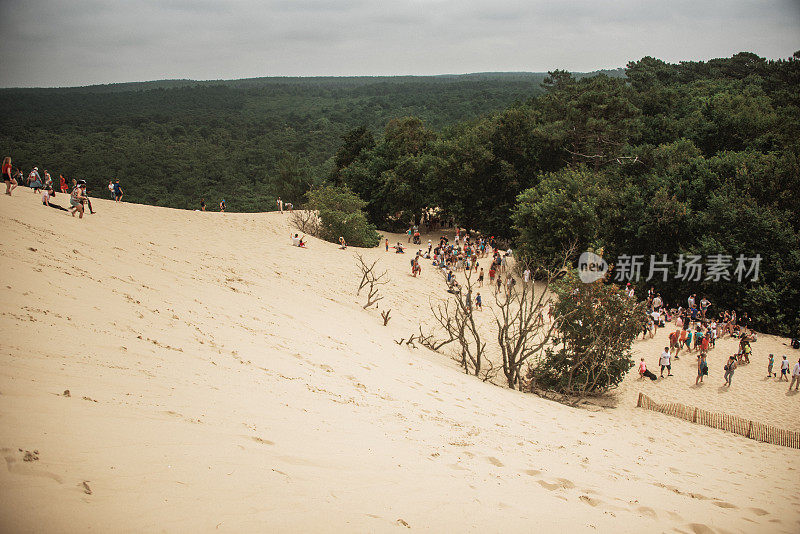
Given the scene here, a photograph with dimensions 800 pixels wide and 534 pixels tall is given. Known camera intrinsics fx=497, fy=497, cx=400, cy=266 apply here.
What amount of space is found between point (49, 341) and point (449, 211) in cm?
3414

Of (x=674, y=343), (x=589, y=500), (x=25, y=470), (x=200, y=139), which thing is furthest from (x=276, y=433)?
(x=200, y=139)

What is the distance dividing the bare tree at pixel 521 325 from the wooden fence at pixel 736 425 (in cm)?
361

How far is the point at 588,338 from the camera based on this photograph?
14.7m

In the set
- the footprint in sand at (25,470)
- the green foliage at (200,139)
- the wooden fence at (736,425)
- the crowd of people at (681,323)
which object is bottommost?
the wooden fence at (736,425)

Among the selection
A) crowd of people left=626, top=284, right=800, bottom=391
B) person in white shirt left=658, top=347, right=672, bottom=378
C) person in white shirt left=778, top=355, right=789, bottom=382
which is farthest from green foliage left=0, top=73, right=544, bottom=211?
person in white shirt left=778, top=355, right=789, bottom=382

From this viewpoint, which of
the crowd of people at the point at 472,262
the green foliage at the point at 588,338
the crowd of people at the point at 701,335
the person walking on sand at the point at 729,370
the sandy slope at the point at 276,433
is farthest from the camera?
the crowd of people at the point at 472,262

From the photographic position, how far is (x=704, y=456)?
31.1 ft

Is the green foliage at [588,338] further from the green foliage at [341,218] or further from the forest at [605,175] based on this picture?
the green foliage at [341,218]

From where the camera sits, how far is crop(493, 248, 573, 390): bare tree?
41.4 feet

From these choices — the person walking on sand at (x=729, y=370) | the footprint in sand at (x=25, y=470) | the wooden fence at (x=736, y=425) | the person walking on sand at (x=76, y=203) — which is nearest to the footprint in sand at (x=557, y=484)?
the footprint in sand at (x=25, y=470)

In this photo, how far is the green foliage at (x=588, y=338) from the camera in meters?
14.4

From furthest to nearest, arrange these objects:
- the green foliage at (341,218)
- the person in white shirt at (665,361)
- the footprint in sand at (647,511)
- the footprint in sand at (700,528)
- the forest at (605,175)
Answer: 1. the green foliage at (341,218)
2. the forest at (605,175)
3. the person in white shirt at (665,361)
4. the footprint in sand at (647,511)
5. the footprint in sand at (700,528)

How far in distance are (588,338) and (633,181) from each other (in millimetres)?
22037

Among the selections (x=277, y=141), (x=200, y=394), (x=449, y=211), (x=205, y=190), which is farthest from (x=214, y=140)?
(x=200, y=394)
